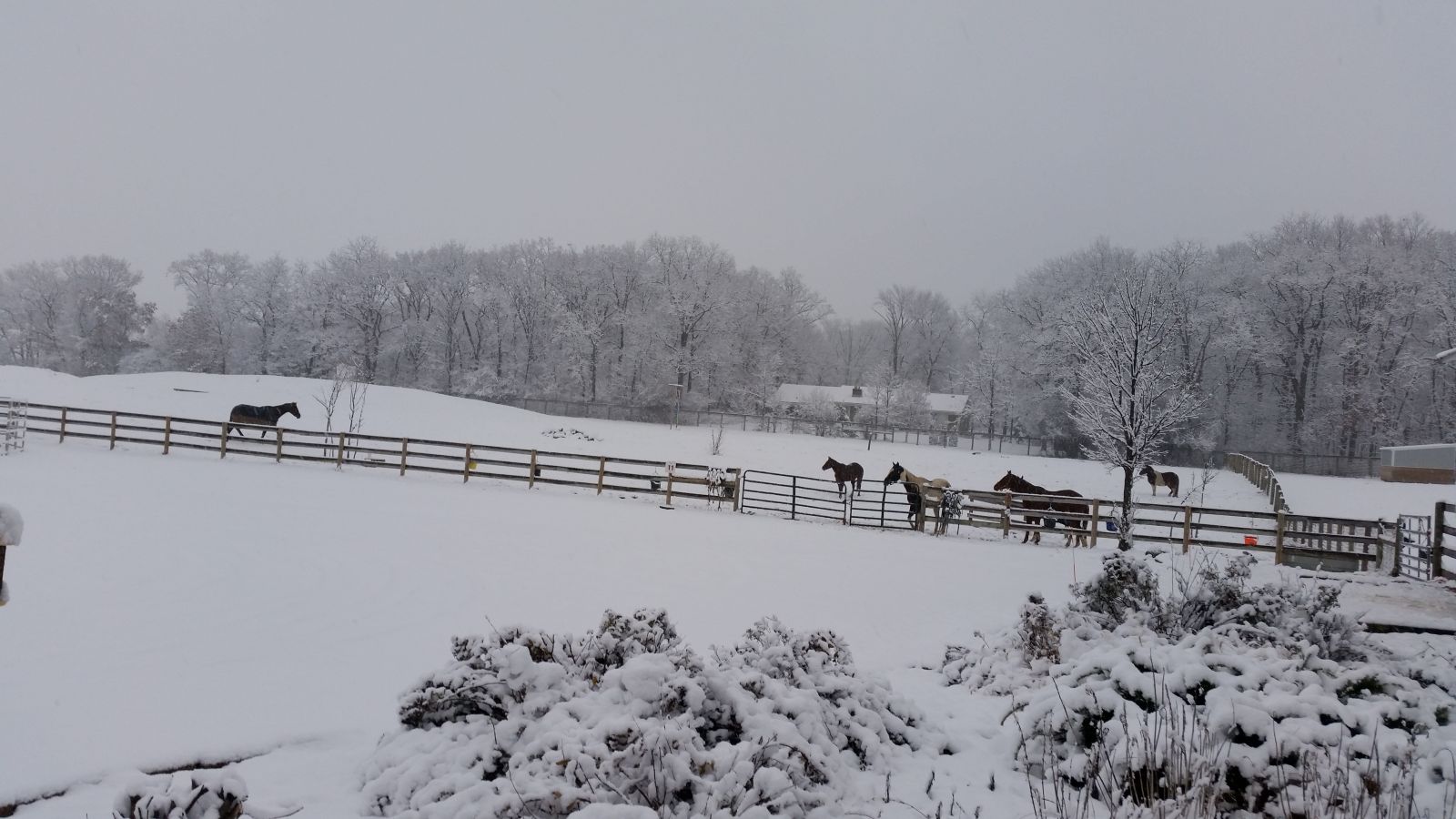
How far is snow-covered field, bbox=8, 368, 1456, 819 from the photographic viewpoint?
4410 millimetres

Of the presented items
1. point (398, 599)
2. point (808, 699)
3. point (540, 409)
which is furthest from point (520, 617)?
point (540, 409)

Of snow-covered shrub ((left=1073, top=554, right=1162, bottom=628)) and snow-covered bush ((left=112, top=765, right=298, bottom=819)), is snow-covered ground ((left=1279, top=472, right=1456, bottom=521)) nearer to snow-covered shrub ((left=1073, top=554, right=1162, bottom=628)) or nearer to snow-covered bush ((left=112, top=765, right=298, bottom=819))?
snow-covered shrub ((left=1073, top=554, right=1162, bottom=628))

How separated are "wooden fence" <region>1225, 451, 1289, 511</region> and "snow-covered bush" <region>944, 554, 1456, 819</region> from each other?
16207mm

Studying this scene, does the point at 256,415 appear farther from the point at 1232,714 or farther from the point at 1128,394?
the point at 1232,714

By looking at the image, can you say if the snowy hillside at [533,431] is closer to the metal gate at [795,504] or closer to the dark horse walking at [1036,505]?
the metal gate at [795,504]

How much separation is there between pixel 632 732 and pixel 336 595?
6.37 m

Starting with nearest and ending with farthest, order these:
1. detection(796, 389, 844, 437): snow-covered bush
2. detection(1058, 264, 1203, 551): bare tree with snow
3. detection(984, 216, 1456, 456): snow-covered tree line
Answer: detection(1058, 264, 1203, 551): bare tree with snow, detection(984, 216, 1456, 456): snow-covered tree line, detection(796, 389, 844, 437): snow-covered bush

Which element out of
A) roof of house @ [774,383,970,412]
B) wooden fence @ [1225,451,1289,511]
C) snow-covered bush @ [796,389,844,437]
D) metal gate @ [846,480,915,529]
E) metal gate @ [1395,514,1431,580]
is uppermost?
roof of house @ [774,383,970,412]

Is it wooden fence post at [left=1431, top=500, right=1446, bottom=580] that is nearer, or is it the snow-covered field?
the snow-covered field

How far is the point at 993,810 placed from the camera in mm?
3479

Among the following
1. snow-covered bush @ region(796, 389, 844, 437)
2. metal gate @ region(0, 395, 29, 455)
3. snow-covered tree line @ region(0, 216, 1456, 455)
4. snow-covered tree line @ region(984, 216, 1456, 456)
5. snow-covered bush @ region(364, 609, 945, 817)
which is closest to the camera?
snow-covered bush @ region(364, 609, 945, 817)

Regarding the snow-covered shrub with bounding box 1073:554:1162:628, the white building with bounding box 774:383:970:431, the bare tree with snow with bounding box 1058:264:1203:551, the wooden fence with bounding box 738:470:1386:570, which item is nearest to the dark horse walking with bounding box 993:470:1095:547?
the wooden fence with bounding box 738:470:1386:570

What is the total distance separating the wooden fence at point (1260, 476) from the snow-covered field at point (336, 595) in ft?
31.4

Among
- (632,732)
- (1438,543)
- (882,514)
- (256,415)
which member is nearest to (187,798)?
(632,732)
